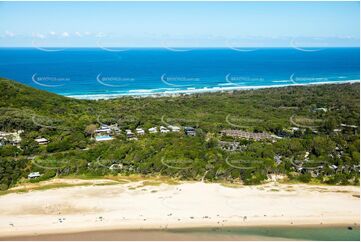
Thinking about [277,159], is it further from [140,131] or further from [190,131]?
[140,131]

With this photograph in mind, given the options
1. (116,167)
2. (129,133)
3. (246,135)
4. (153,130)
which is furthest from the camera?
(153,130)

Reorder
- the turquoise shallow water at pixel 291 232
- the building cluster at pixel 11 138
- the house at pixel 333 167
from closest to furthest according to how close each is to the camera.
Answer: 1. the turquoise shallow water at pixel 291 232
2. the house at pixel 333 167
3. the building cluster at pixel 11 138

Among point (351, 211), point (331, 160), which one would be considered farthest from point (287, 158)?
point (351, 211)

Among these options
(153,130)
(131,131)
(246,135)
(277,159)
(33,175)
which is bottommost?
(33,175)

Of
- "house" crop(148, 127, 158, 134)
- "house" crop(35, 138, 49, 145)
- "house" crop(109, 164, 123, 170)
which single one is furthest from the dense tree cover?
"house" crop(148, 127, 158, 134)

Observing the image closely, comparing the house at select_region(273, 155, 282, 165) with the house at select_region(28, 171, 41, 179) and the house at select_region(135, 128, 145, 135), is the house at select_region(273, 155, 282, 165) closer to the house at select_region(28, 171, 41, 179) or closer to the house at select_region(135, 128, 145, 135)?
the house at select_region(135, 128, 145, 135)

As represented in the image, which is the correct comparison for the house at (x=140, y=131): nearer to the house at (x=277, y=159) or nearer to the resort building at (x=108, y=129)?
the resort building at (x=108, y=129)

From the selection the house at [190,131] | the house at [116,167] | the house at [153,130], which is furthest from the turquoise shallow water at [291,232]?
the house at [153,130]

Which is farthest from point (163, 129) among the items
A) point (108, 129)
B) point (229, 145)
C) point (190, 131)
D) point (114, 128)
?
point (229, 145)
